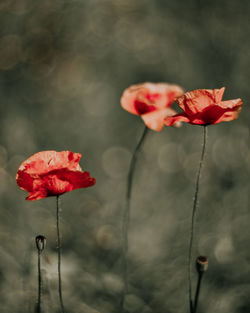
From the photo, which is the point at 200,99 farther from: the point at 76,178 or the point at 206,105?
the point at 76,178

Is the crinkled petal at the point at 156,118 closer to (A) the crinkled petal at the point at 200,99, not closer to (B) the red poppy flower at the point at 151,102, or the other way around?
(B) the red poppy flower at the point at 151,102

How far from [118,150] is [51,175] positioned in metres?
1.28

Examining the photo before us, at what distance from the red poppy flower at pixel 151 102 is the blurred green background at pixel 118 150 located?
56 cm

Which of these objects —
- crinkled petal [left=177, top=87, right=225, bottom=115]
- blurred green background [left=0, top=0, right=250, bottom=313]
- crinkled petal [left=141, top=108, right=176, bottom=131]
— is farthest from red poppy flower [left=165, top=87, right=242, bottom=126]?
blurred green background [left=0, top=0, right=250, bottom=313]

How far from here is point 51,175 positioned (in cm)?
80

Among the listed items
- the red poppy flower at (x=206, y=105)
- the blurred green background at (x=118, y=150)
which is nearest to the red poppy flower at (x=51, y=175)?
the red poppy flower at (x=206, y=105)

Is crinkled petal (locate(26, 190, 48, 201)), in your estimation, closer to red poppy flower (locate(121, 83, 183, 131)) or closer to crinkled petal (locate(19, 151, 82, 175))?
crinkled petal (locate(19, 151, 82, 175))

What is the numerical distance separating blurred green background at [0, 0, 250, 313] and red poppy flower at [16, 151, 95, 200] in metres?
0.43

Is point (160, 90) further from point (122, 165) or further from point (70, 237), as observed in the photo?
point (122, 165)

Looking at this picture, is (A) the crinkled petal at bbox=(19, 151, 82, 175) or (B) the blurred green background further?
(B) the blurred green background

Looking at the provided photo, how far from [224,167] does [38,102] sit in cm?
112

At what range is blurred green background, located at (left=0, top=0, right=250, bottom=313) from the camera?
1.25 meters

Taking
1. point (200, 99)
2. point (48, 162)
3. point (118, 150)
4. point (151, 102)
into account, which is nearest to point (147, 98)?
point (151, 102)

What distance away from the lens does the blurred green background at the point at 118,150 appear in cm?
125
